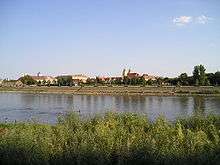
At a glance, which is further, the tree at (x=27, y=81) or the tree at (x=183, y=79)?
the tree at (x=27, y=81)

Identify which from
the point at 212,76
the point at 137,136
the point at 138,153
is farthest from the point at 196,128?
the point at 212,76

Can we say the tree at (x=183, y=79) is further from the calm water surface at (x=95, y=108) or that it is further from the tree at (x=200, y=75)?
the calm water surface at (x=95, y=108)

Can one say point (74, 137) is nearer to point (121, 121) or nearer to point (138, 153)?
point (138, 153)

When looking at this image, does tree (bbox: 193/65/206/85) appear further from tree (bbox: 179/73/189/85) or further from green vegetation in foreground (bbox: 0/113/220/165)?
green vegetation in foreground (bbox: 0/113/220/165)

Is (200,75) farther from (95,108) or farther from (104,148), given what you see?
(104,148)

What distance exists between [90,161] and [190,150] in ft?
9.38

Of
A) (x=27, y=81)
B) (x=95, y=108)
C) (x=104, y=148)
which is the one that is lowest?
(x=95, y=108)

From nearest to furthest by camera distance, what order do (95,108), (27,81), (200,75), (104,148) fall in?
(104,148) < (95,108) < (200,75) < (27,81)

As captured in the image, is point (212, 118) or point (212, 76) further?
point (212, 76)

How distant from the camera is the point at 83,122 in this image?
1551 cm

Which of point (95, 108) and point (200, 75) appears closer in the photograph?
point (95, 108)

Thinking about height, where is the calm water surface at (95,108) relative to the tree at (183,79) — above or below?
below

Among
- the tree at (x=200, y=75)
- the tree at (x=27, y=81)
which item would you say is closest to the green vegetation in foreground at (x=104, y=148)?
the tree at (x=200, y=75)

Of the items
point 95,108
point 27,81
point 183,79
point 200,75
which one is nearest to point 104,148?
point 95,108
